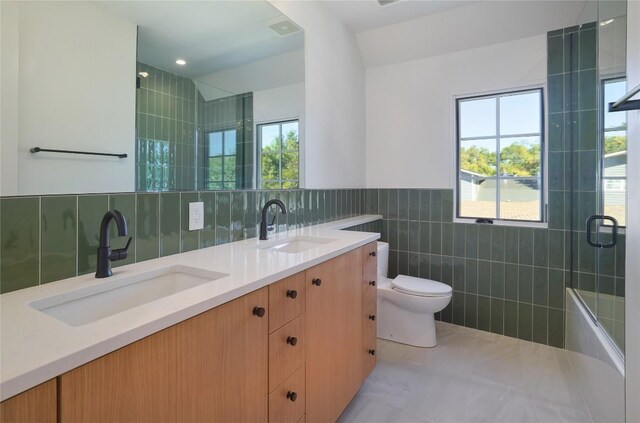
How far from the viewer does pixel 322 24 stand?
2377 mm

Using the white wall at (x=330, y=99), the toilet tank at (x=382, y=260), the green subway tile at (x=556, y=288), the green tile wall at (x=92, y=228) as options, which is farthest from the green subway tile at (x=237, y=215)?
the green subway tile at (x=556, y=288)

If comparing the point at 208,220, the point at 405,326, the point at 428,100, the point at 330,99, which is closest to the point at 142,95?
the point at 208,220

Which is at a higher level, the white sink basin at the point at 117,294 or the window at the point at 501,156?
the window at the point at 501,156

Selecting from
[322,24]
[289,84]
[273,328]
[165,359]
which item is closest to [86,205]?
[165,359]

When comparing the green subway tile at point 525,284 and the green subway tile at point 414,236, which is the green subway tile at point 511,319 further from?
the green subway tile at point 414,236

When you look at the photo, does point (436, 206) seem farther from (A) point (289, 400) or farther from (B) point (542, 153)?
(A) point (289, 400)

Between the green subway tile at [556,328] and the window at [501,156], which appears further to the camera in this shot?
the window at [501,156]

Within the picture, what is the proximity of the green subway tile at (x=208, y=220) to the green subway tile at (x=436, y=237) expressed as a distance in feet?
6.68

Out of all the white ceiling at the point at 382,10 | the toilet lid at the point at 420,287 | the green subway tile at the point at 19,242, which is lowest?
the toilet lid at the point at 420,287

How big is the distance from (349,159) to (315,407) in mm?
1995

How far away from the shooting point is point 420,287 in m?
2.38

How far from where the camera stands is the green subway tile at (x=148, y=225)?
47.9 inches

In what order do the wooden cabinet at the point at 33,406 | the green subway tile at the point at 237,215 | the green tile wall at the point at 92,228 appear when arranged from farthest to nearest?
the green subway tile at the point at 237,215
the green tile wall at the point at 92,228
the wooden cabinet at the point at 33,406

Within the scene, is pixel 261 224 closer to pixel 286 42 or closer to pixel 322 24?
→ pixel 286 42
